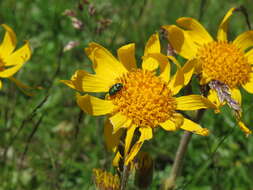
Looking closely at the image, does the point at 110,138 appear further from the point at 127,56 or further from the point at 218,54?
the point at 218,54

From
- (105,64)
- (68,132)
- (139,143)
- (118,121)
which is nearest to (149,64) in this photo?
(105,64)

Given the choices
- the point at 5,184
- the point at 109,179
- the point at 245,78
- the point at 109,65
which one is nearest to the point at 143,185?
the point at 109,179

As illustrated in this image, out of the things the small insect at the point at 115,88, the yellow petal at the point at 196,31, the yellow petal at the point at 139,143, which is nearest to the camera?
the yellow petal at the point at 139,143

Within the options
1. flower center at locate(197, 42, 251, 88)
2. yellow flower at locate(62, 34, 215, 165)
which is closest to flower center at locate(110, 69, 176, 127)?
yellow flower at locate(62, 34, 215, 165)

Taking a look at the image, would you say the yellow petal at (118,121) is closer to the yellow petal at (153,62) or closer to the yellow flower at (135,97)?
the yellow flower at (135,97)

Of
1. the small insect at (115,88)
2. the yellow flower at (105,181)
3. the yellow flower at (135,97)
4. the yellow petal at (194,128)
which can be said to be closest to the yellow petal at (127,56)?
the yellow flower at (135,97)

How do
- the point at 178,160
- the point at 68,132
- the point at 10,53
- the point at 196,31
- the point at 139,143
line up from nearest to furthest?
1. the point at 139,143
2. the point at 178,160
3. the point at 196,31
4. the point at 10,53
5. the point at 68,132

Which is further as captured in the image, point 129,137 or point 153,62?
point 153,62

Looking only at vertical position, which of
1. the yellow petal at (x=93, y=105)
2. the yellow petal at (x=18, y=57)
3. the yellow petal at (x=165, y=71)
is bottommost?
the yellow petal at (x=93, y=105)

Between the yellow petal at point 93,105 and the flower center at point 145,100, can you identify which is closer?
the yellow petal at point 93,105
